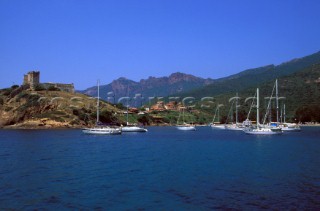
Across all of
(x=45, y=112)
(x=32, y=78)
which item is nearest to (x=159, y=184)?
(x=45, y=112)

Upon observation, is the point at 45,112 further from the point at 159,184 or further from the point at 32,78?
the point at 159,184

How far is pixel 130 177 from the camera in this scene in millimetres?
30938

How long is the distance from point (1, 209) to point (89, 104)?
137838mm

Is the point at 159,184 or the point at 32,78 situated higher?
the point at 32,78

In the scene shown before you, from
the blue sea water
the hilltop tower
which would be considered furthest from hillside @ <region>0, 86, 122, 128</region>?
the blue sea water

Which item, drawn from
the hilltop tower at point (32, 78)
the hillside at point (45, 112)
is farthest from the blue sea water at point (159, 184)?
the hilltop tower at point (32, 78)

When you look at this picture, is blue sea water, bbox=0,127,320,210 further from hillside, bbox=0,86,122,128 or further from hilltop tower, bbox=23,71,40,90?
hilltop tower, bbox=23,71,40,90

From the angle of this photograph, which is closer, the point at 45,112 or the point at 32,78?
the point at 45,112

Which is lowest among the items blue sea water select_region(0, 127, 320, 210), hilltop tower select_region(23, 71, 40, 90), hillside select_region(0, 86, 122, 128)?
blue sea water select_region(0, 127, 320, 210)

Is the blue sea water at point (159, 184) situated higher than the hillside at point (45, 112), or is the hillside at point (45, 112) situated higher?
the hillside at point (45, 112)

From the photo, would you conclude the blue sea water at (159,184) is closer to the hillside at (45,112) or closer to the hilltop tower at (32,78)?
the hillside at (45,112)

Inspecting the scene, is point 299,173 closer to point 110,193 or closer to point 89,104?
point 110,193

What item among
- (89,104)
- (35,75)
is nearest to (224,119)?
(89,104)

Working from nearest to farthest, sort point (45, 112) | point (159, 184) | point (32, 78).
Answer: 1. point (159, 184)
2. point (45, 112)
3. point (32, 78)
